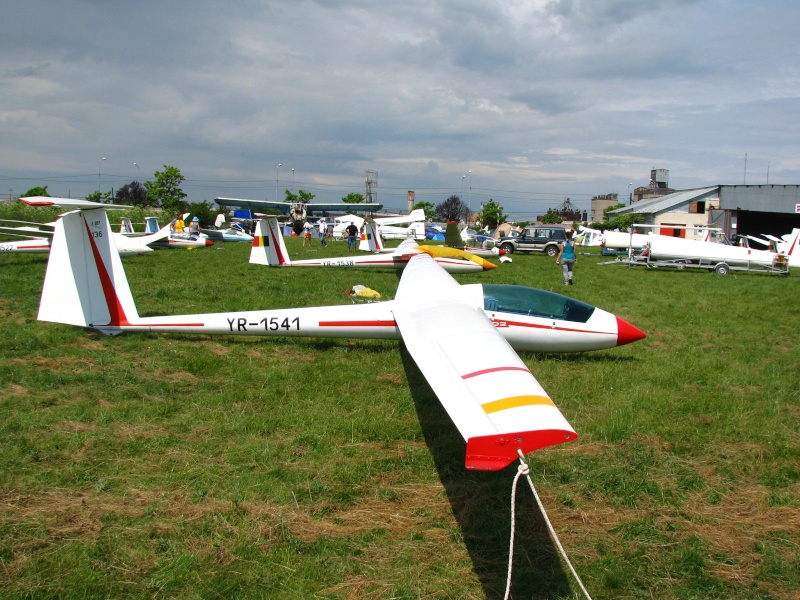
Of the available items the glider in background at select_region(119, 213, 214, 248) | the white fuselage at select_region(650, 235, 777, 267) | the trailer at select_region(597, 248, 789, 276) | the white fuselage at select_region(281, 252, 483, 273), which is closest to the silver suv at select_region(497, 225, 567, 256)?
the trailer at select_region(597, 248, 789, 276)

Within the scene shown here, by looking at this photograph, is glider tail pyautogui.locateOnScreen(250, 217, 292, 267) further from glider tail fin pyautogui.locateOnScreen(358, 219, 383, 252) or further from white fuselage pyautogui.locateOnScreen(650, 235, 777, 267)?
white fuselage pyautogui.locateOnScreen(650, 235, 777, 267)

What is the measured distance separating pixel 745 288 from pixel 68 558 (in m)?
19.2

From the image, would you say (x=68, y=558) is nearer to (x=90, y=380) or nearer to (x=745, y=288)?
(x=90, y=380)

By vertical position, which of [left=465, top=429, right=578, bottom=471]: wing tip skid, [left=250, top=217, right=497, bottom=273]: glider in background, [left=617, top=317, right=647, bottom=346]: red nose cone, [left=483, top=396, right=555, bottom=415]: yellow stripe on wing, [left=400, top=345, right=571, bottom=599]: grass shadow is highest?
[left=250, top=217, right=497, bottom=273]: glider in background

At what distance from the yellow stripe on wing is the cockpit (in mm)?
4554

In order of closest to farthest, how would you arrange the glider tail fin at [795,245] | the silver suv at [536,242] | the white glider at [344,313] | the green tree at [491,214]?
the white glider at [344,313], the glider tail fin at [795,245], the silver suv at [536,242], the green tree at [491,214]

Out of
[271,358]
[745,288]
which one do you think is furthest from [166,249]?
[745,288]

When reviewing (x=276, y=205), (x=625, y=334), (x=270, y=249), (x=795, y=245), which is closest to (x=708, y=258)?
(x=795, y=245)

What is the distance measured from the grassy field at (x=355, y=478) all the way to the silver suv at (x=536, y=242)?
23617mm

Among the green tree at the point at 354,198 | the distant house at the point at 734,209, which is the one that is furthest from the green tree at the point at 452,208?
the distant house at the point at 734,209

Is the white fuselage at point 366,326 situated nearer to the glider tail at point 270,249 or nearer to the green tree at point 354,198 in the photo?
the glider tail at point 270,249

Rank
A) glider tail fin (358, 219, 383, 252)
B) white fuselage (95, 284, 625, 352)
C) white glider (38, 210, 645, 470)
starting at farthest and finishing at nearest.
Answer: glider tail fin (358, 219, 383, 252)
white fuselage (95, 284, 625, 352)
white glider (38, 210, 645, 470)

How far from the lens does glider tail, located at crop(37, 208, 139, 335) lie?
24.3 ft

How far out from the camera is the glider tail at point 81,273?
24.3ft
